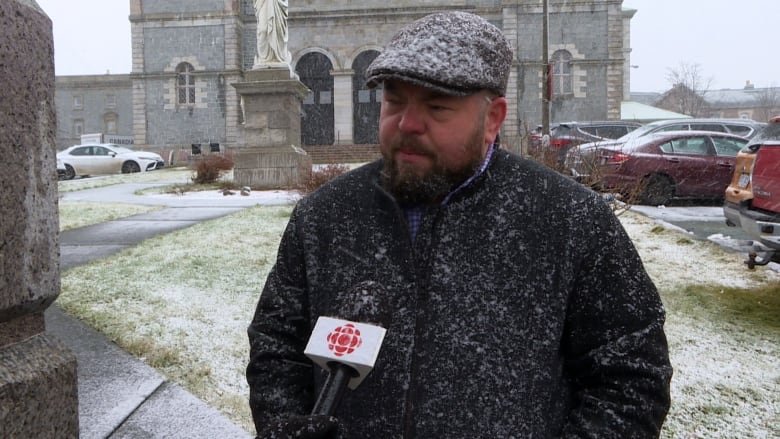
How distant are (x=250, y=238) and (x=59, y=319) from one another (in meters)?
3.49

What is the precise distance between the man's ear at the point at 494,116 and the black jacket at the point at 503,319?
0.11 meters

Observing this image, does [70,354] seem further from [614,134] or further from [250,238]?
[614,134]

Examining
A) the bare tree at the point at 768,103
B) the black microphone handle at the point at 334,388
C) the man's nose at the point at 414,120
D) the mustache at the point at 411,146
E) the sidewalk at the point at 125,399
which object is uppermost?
the bare tree at the point at 768,103

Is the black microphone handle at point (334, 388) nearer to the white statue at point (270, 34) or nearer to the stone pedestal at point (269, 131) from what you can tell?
the stone pedestal at point (269, 131)

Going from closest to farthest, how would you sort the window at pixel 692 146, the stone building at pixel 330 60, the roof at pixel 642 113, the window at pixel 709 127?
the window at pixel 692 146
the window at pixel 709 127
the stone building at pixel 330 60
the roof at pixel 642 113

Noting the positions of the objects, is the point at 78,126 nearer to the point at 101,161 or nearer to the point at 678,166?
the point at 101,161

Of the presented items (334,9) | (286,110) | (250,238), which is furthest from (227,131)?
(250,238)

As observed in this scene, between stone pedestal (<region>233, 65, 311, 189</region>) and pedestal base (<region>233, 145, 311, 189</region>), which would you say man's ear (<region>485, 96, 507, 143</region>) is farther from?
pedestal base (<region>233, 145, 311, 189</region>)

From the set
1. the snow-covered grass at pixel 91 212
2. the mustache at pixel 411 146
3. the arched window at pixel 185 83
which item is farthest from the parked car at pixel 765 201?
the arched window at pixel 185 83

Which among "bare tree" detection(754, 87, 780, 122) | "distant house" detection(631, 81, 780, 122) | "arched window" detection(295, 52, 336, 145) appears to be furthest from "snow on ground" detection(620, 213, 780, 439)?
"bare tree" detection(754, 87, 780, 122)

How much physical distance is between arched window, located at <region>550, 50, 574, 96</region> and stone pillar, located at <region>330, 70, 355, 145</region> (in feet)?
33.5

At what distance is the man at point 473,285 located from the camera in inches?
62.5

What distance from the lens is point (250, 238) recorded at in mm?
7980

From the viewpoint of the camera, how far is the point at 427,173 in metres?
1.67
